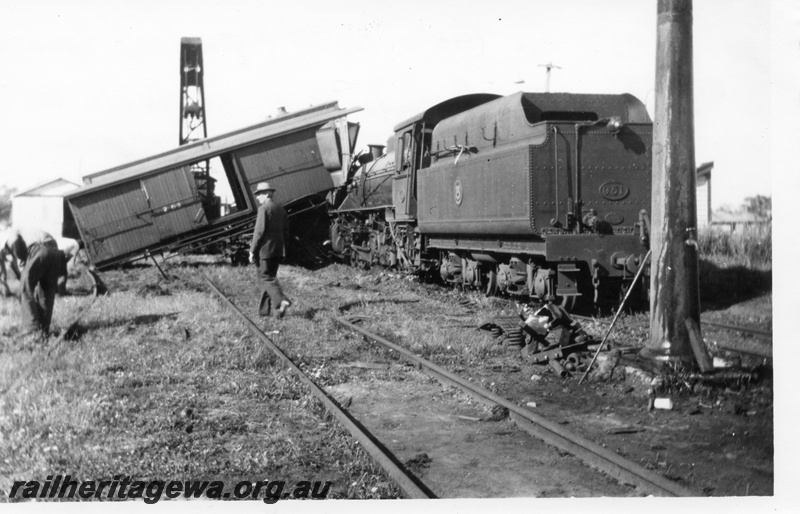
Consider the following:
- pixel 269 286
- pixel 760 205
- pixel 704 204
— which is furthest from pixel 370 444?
pixel 704 204

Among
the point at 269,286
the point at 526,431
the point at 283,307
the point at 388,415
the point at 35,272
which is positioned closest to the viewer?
the point at 526,431

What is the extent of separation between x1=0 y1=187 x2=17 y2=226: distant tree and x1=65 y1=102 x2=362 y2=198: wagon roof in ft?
32.2

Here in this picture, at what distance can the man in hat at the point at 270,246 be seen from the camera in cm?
986

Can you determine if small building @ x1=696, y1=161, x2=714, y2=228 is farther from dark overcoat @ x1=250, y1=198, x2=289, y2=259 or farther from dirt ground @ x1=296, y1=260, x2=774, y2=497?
dark overcoat @ x1=250, y1=198, x2=289, y2=259

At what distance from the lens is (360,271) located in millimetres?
18203

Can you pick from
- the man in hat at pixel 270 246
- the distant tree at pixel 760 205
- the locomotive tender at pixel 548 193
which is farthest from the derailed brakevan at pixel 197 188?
the distant tree at pixel 760 205

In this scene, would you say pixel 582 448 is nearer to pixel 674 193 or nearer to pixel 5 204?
pixel 674 193

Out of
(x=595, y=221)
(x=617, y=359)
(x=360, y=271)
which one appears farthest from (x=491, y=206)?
(x=360, y=271)

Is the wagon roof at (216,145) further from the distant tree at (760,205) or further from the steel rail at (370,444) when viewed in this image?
the distant tree at (760,205)

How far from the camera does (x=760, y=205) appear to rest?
6.51 metres

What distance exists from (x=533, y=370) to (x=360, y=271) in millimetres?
11781

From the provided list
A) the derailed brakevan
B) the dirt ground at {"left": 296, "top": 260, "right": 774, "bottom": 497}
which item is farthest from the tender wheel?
the derailed brakevan

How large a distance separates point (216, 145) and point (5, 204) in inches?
443

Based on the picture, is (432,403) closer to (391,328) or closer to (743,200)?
(391,328)
